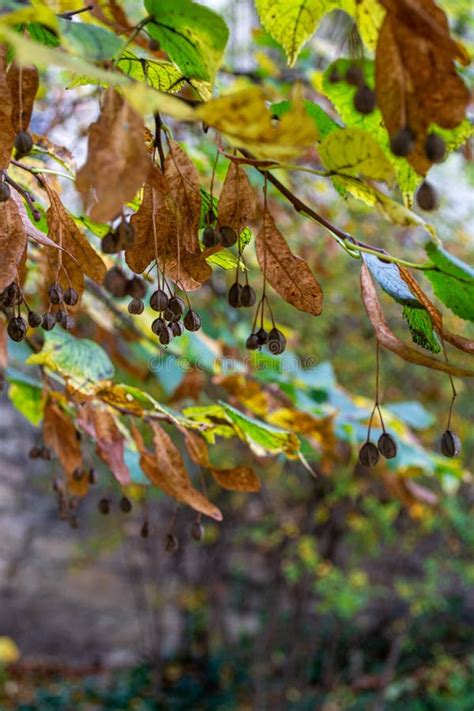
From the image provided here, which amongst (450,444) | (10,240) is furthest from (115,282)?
(450,444)

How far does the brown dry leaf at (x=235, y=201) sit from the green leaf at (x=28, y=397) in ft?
1.85

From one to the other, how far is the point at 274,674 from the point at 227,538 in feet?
3.18

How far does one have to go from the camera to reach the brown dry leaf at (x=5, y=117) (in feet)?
2.03

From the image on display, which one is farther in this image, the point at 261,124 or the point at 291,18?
the point at 291,18

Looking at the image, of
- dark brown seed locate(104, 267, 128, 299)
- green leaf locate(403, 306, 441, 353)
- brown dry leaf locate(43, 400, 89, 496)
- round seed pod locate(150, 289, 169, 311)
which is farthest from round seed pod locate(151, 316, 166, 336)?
brown dry leaf locate(43, 400, 89, 496)

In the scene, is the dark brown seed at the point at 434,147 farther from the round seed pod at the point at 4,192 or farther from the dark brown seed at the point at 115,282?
the round seed pod at the point at 4,192

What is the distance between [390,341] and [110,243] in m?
0.22

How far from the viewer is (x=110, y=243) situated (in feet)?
1.83

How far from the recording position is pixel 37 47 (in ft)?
1.18

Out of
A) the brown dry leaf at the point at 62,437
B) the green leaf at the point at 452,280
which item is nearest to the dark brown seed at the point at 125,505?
the brown dry leaf at the point at 62,437

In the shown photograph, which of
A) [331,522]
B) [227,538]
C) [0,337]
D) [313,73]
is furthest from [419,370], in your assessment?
[0,337]

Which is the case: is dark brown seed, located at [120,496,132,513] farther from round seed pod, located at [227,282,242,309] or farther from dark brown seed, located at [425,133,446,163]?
dark brown seed, located at [425,133,446,163]

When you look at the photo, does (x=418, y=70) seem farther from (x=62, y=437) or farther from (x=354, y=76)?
(x=62, y=437)

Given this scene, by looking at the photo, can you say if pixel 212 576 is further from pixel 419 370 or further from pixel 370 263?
pixel 370 263
